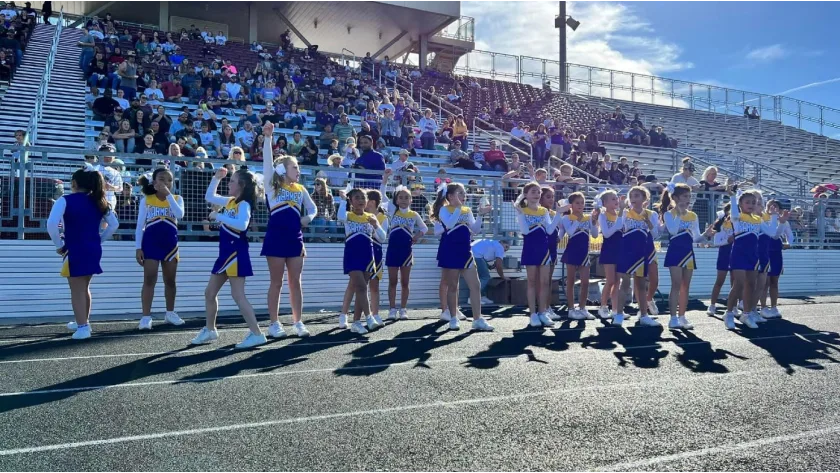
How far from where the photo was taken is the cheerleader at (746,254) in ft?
31.1

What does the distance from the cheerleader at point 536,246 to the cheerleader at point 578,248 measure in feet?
2.82

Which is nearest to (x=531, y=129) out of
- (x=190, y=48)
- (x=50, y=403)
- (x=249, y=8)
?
(x=190, y=48)

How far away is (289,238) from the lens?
7480mm

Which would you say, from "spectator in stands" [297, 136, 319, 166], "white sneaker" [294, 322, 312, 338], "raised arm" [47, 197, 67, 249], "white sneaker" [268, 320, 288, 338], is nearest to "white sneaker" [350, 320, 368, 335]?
"white sneaker" [294, 322, 312, 338]

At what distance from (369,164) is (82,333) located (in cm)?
655

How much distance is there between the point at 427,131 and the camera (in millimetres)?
20266

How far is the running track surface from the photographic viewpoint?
3652 millimetres

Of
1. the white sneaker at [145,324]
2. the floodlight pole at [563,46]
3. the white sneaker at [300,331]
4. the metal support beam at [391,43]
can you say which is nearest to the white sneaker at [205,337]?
the white sneaker at [300,331]

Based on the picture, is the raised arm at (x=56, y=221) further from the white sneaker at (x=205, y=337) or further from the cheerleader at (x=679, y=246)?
the cheerleader at (x=679, y=246)

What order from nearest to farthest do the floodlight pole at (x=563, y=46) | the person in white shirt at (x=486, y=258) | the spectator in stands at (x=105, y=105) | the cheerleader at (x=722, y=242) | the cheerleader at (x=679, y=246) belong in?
the cheerleader at (x=679, y=246)
the cheerleader at (x=722, y=242)
the person in white shirt at (x=486, y=258)
the spectator in stands at (x=105, y=105)
the floodlight pole at (x=563, y=46)

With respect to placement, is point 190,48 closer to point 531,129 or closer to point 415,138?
point 415,138

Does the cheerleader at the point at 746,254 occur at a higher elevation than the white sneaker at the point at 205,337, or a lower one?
higher

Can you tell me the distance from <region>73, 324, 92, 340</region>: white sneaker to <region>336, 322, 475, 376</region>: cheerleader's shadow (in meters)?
3.19

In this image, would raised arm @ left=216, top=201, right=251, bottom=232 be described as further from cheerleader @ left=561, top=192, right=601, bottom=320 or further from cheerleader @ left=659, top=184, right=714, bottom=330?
cheerleader @ left=659, top=184, right=714, bottom=330
